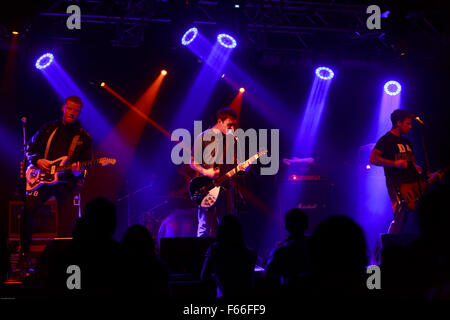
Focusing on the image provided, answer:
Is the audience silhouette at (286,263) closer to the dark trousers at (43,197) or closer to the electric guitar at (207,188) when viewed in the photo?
the electric guitar at (207,188)

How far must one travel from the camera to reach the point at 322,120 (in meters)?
10.3

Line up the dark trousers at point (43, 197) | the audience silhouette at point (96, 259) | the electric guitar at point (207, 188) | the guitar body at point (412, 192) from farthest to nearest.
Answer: the electric guitar at point (207, 188) < the guitar body at point (412, 192) < the dark trousers at point (43, 197) < the audience silhouette at point (96, 259)

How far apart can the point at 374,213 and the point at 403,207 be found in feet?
10.4

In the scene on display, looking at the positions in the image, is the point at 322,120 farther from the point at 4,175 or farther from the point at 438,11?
the point at 4,175

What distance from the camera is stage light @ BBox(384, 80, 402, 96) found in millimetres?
10125

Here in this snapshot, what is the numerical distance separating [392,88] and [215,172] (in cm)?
561

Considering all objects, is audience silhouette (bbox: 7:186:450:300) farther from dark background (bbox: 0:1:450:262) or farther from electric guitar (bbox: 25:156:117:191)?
dark background (bbox: 0:1:450:262)

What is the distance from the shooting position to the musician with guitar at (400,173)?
6.55 metres

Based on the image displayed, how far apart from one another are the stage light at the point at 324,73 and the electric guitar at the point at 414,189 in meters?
3.71

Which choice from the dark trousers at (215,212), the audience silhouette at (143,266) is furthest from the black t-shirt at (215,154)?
the audience silhouette at (143,266)

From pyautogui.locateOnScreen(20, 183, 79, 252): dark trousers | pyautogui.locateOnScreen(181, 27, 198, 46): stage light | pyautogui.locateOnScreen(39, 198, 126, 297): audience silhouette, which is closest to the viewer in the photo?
pyautogui.locateOnScreen(39, 198, 126, 297): audience silhouette

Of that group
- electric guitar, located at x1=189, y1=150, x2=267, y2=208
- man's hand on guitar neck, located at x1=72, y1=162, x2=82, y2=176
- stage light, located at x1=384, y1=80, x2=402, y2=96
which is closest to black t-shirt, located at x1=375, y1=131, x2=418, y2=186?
electric guitar, located at x1=189, y1=150, x2=267, y2=208

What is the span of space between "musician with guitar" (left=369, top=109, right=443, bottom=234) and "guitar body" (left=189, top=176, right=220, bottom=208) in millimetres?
2547
